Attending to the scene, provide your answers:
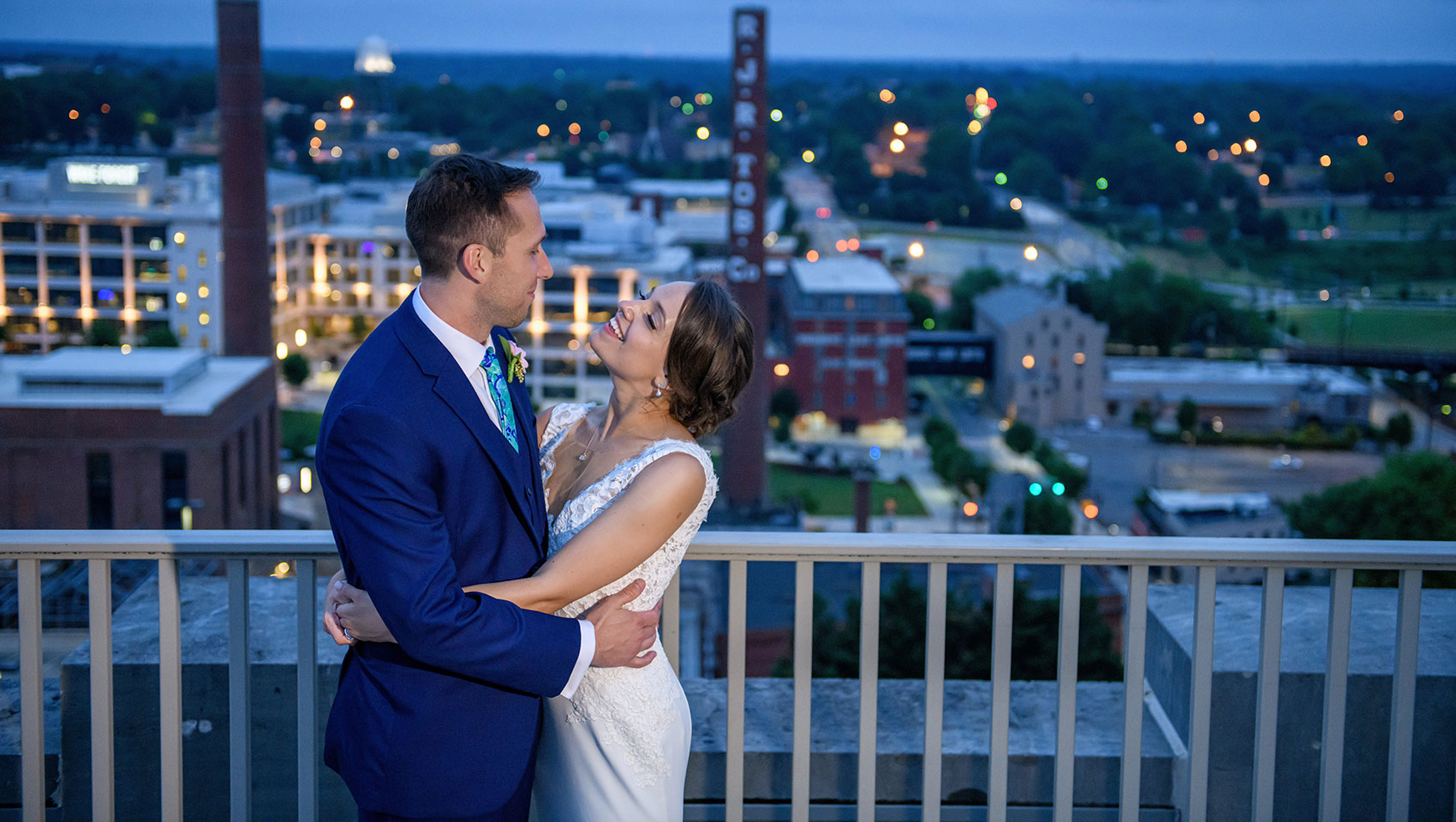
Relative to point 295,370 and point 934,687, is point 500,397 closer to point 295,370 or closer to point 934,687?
point 934,687

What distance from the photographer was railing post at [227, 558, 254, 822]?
152cm

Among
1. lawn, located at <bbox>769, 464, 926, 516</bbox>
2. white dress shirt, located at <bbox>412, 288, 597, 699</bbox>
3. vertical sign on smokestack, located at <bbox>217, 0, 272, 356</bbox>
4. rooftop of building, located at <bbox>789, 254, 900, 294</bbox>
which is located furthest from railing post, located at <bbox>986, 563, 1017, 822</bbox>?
rooftop of building, located at <bbox>789, 254, 900, 294</bbox>

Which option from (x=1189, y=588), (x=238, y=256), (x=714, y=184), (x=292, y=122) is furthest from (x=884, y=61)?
(x=1189, y=588)

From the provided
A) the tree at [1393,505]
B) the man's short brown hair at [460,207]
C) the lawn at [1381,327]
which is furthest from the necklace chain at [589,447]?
the lawn at [1381,327]

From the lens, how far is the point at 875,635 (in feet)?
5.32

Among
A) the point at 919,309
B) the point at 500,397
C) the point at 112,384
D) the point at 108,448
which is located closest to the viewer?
the point at 500,397

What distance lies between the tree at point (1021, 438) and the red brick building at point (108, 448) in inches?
572

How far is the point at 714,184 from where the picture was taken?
39562 mm

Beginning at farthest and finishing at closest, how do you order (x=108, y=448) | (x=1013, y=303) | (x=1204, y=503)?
(x=1013, y=303) → (x=1204, y=503) → (x=108, y=448)

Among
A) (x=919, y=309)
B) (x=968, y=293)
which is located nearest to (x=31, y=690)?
(x=919, y=309)

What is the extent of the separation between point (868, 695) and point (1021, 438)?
22.4 meters

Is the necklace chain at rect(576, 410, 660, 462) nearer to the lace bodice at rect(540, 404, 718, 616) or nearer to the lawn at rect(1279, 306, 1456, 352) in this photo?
the lace bodice at rect(540, 404, 718, 616)

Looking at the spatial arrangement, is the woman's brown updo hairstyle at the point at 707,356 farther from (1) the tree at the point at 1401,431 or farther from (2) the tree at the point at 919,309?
(2) the tree at the point at 919,309

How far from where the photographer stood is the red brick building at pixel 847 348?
2478 cm
